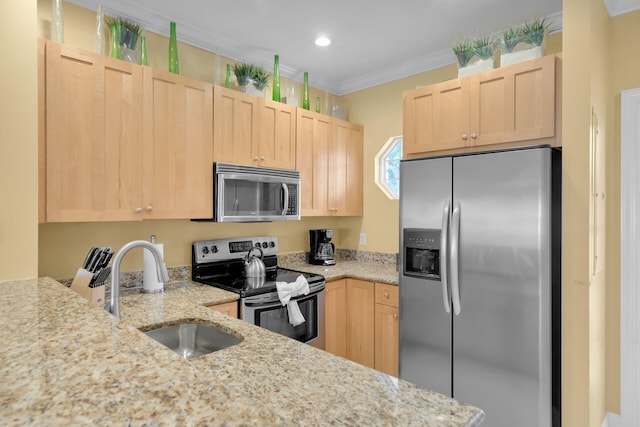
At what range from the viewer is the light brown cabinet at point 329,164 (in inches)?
129

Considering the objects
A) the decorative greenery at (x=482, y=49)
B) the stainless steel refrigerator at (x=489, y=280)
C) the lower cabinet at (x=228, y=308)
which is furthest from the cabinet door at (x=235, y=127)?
the decorative greenery at (x=482, y=49)

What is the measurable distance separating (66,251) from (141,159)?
0.74 meters

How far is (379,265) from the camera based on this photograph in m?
3.56

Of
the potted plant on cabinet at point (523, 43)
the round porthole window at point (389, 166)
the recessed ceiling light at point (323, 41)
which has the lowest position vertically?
the round porthole window at point (389, 166)

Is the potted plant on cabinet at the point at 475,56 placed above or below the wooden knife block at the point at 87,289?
above

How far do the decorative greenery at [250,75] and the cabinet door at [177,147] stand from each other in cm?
38

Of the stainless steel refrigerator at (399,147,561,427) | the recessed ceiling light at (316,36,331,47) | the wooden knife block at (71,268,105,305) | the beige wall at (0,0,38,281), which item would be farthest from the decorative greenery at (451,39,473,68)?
the wooden knife block at (71,268,105,305)

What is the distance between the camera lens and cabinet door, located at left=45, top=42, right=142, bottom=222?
6.34ft

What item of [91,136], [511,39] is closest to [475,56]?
[511,39]

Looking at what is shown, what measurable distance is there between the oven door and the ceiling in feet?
6.34

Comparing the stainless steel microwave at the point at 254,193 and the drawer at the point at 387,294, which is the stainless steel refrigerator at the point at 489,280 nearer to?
the drawer at the point at 387,294

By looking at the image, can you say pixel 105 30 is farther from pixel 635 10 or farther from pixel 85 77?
pixel 635 10

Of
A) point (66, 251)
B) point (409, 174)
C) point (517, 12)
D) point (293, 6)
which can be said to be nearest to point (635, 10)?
point (517, 12)

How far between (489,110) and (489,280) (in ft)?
3.51
